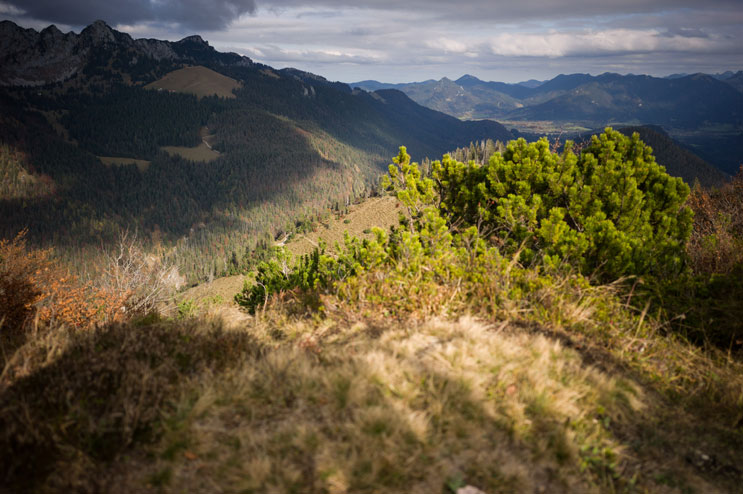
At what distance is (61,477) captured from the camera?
3.14 m

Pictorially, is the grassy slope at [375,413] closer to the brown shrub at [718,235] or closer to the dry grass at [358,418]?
the dry grass at [358,418]

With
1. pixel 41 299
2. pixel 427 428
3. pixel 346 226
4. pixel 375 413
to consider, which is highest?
pixel 375 413

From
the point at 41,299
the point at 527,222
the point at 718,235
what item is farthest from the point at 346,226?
the point at 527,222

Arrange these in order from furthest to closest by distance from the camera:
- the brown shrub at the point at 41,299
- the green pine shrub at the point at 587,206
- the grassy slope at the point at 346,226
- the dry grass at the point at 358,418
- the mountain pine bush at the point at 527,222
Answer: the grassy slope at the point at 346,226 < the brown shrub at the point at 41,299 < the green pine shrub at the point at 587,206 < the mountain pine bush at the point at 527,222 < the dry grass at the point at 358,418

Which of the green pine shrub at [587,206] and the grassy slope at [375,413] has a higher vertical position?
the green pine shrub at [587,206]

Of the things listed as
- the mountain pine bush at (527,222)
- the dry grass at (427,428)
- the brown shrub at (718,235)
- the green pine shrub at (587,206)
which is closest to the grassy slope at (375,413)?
the dry grass at (427,428)

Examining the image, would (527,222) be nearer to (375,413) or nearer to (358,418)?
(375,413)

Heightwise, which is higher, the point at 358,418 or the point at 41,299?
the point at 358,418

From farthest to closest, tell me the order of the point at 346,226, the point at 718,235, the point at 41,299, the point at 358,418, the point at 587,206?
the point at 346,226, the point at 41,299, the point at 718,235, the point at 587,206, the point at 358,418

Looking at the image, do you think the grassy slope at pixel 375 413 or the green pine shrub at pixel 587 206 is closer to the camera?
the grassy slope at pixel 375 413

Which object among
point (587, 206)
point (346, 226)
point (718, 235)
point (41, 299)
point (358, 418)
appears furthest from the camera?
point (346, 226)

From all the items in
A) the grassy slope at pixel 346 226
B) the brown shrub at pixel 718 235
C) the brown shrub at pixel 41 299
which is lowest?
the grassy slope at pixel 346 226

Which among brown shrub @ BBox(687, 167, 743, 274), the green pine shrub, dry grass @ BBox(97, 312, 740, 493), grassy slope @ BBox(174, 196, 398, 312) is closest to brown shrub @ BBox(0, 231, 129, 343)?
dry grass @ BBox(97, 312, 740, 493)

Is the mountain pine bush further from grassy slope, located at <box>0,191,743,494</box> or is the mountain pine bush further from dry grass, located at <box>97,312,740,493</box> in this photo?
dry grass, located at <box>97,312,740,493</box>
